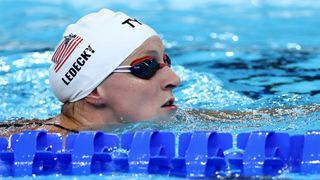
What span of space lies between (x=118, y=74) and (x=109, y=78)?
5 cm

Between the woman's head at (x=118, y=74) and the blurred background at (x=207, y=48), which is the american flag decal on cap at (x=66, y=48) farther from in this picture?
the blurred background at (x=207, y=48)

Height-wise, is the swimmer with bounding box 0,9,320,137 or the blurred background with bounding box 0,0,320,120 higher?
the blurred background with bounding box 0,0,320,120

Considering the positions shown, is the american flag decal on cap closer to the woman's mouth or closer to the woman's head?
the woman's head

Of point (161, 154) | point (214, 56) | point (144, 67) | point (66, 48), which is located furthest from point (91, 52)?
point (214, 56)

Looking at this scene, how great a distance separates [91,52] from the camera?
420cm

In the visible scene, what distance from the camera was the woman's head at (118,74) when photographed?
411 cm

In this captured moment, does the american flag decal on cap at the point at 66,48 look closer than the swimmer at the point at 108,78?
No

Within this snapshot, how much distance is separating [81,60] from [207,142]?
3.38 ft

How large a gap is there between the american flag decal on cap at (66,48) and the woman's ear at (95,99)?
9.1 inches

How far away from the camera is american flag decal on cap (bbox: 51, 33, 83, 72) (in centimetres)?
423

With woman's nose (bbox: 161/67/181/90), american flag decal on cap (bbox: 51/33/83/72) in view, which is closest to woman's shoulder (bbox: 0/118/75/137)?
american flag decal on cap (bbox: 51/33/83/72)

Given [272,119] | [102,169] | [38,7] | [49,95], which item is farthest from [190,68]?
[38,7]

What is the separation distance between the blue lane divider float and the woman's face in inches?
15.7

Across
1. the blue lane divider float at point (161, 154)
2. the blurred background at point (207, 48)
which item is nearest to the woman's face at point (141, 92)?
the blue lane divider float at point (161, 154)
